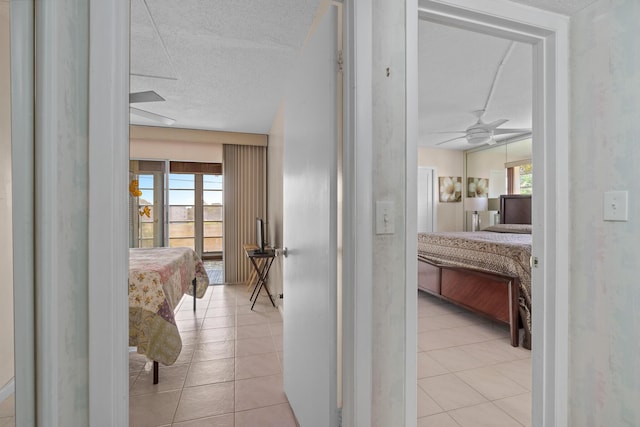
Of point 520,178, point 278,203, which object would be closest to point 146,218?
point 278,203

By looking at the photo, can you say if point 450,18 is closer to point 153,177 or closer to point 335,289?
point 335,289

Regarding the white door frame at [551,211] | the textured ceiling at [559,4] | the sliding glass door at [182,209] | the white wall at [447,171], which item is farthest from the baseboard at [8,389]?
the white wall at [447,171]

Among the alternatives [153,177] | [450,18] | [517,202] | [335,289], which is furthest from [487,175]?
[153,177]

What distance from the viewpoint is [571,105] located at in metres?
1.46

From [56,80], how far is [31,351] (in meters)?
0.67

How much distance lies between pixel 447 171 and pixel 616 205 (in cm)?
548

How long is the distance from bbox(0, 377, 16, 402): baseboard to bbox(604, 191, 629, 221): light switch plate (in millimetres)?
2092

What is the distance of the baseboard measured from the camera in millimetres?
654

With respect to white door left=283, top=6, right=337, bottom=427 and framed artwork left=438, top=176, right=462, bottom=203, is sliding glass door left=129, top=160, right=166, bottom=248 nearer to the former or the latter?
white door left=283, top=6, right=337, bottom=427

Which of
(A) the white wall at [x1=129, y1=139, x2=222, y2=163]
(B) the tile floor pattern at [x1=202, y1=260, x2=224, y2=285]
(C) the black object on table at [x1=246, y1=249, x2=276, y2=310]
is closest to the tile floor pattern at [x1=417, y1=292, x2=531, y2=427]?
(C) the black object on table at [x1=246, y1=249, x2=276, y2=310]

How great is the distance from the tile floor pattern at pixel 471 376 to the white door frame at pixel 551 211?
1.31ft

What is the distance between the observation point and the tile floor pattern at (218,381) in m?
1.76

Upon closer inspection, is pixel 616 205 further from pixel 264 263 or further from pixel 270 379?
pixel 264 263

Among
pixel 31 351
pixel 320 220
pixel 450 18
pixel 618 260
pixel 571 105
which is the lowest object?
pixel 31 351
